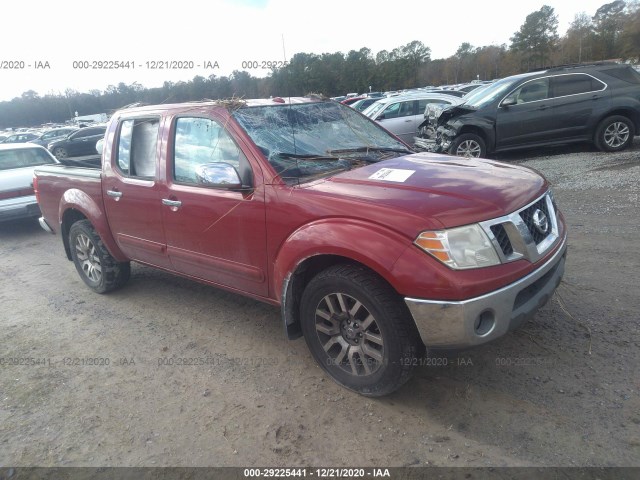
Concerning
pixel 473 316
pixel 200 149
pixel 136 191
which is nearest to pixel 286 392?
pixel 473 316

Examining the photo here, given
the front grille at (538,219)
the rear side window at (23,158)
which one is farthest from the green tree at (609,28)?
the front grille at (538,219)

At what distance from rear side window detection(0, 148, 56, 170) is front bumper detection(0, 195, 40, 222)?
1.07 m

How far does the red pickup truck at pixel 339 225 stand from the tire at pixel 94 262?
53cm

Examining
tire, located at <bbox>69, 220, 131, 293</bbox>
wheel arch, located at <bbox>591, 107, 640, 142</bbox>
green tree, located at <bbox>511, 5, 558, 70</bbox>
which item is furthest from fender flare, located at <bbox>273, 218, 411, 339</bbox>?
green tree, located at <bbox>511, 5, 558, 70</bbox>

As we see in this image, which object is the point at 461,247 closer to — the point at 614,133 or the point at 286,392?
the point at 286,392

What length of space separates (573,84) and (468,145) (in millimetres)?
2243

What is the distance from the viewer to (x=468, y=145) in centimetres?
947

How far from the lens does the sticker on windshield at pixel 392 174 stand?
3.02 meters

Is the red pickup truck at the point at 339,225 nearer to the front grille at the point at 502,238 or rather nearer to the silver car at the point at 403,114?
the front grille at the point at 502,238

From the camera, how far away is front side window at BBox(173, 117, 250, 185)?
340cm

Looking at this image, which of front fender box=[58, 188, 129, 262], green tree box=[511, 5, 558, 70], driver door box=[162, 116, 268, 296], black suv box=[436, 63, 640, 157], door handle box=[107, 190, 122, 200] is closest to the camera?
driver door box=[162, 116, 268, 296]

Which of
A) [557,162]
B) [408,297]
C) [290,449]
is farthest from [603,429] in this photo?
[557,162]

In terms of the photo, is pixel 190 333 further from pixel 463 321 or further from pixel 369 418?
pixel 463 321

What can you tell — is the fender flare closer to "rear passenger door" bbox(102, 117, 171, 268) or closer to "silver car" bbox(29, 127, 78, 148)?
"rear passenger door" bbox(102, 117, 171, 268)
